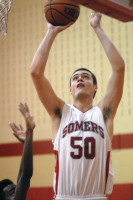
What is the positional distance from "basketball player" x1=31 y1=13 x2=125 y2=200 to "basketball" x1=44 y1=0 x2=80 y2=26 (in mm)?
87

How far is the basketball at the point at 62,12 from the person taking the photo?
3367 mm

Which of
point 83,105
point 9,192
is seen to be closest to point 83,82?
point 83,105

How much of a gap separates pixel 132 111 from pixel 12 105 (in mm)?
2401

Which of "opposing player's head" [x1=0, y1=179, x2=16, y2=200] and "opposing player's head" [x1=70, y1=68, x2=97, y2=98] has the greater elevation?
"opposing player's head" [x1=70, y1=68, x2=97, y2=98]

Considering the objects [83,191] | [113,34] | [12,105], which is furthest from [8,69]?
[83,191]

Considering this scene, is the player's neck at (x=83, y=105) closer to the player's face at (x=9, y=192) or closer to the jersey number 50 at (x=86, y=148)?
the jersey number 50 at (x=86, y=148)

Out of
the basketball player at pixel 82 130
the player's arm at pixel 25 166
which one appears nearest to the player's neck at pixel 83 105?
the basketball player at pixel 82 130

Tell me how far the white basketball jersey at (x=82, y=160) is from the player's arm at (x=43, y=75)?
0.78ft

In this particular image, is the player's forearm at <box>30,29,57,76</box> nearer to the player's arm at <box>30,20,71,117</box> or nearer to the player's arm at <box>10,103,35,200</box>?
the player's arm at <box>30,20,71,117</box>

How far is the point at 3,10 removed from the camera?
4.35 meters

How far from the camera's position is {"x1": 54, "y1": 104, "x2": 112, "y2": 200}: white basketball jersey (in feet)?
9.92

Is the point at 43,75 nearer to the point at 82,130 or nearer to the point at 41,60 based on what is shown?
the point at 41,60

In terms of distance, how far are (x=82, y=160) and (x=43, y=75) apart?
0.80 metres

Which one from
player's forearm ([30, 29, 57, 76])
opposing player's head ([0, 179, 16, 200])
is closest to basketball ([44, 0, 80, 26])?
player's forearm ([30, 29, 57, 76])
